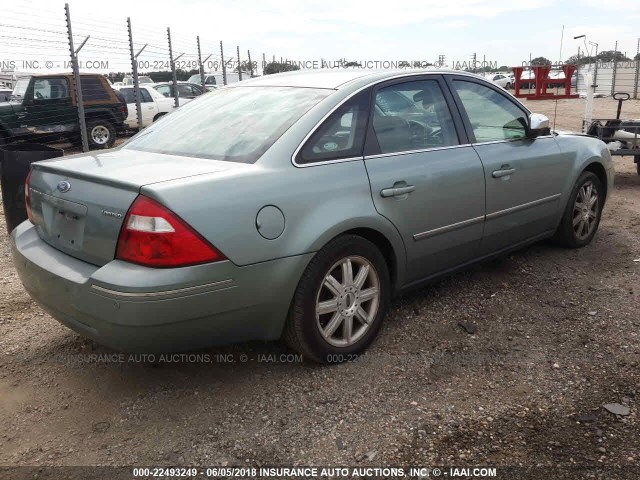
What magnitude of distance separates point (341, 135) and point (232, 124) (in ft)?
2.02

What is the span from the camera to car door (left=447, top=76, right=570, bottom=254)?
13.0ft

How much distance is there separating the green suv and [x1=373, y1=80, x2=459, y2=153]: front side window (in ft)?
36.0

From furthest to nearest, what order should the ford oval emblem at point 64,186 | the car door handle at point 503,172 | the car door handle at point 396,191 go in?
1. the car door handle at point 503,172
2. the car door handle at point 396,191
3. the ford oval emblem at point 64,186

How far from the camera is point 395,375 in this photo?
10.3 ft

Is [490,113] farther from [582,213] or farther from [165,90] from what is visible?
[165,90]

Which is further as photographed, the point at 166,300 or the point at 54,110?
the point at 54,110

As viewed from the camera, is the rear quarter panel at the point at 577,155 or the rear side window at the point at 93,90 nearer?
the rear quarter panel at the point at 577,155

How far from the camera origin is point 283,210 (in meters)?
2.80

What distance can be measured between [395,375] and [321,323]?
478 millimetres

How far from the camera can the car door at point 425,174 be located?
3338 millimetres

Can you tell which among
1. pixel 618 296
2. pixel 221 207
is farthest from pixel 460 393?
pixel 618 296

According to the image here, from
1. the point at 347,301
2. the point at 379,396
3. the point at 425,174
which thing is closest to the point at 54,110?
the point at 425,174

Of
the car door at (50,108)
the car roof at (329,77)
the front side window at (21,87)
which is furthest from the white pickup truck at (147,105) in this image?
the car roof at (329,77)

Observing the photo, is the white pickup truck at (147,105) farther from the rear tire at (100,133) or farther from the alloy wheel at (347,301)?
the alloy wheel at (347,301)
